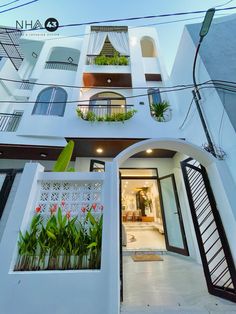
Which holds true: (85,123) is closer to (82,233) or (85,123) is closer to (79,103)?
(79,103)

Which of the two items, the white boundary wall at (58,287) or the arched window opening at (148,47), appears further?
the arched window opening at (148,47)

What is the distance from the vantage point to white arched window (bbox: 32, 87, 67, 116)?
551 cm

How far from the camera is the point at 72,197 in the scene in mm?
2451

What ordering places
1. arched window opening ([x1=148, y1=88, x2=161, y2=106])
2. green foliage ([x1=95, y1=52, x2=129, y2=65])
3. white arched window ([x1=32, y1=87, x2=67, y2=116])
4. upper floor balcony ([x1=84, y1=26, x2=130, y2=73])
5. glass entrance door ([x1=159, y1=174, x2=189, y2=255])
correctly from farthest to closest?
green foliage ([x1=95, y1=52, x2=129, y2=65]) < upper floor balcony ([x1=84, y1=26, x2=130, y2=73]) < arched window opening ([x1=148, y1=88, x2=161, y2=106]) < white arched window ([x1=32, y1=87, x2=67, y2=116]) < glass entrance door ([x1=159, y1=174, x2=189, y2=255])

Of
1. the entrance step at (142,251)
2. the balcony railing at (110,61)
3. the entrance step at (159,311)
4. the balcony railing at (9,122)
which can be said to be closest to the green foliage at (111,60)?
the balcony railing at (110,61)

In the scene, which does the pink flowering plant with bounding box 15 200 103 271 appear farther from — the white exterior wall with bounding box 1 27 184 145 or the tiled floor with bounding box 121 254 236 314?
the white exterior wall with bounding box 1 27 184 145

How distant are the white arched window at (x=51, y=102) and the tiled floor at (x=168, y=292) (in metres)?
5.04

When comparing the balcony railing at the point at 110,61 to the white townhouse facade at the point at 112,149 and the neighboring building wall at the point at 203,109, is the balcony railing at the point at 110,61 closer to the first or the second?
the white townhouse facade at the point at 112,149

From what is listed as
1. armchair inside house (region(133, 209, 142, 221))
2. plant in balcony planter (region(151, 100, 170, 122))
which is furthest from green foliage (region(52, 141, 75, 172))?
armchair inside house (region(133, 209, 142, 221))

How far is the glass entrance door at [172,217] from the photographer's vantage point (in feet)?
15.4

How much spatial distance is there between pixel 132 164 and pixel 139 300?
397cm

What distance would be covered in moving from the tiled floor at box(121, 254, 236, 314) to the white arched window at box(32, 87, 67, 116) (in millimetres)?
5044

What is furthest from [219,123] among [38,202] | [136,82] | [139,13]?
[136,82]

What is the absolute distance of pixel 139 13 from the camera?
3.45 metres
